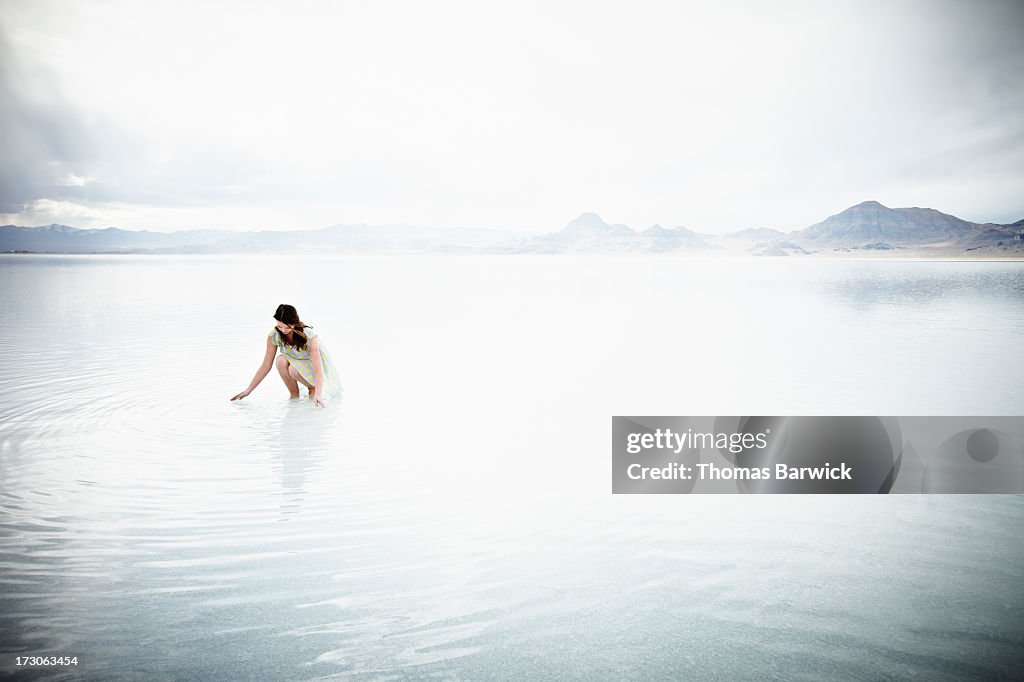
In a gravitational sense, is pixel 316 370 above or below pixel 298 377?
above

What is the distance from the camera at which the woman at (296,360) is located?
26.5ft

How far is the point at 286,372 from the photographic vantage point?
8562 millimetres

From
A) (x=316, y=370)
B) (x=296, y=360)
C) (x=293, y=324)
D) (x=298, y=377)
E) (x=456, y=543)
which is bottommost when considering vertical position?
(x=456, y=543)

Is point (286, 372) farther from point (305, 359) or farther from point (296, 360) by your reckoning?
point (305, 359)

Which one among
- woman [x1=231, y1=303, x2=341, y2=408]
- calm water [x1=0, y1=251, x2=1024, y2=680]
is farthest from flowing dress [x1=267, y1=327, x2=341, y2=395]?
calm water [x1=0, y1=251, x2=1024, y2=680]

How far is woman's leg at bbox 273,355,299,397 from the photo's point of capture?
28.0 ft

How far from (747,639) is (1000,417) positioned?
22.7 ft

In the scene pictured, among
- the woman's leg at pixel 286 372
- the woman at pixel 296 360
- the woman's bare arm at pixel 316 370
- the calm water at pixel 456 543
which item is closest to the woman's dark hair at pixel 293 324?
the woman at pixel 296 360

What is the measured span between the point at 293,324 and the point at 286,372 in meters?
0.86

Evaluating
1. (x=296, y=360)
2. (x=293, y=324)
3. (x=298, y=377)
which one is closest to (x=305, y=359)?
(x=296, y=360)

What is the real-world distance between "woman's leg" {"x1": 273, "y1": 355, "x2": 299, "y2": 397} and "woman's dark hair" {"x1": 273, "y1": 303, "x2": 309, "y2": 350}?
34 cm

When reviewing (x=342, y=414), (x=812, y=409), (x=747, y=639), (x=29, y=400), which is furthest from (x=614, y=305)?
(x=747, y=639)

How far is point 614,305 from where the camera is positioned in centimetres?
2512

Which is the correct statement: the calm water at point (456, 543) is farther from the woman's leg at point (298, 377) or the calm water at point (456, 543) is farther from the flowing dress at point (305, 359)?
the flowing dress at point (305, 359)
